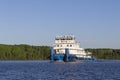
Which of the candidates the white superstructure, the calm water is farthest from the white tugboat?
the calm water

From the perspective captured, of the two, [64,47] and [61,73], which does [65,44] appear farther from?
[61,73]

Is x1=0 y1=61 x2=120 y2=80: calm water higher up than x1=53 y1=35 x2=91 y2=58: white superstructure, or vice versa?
x1=53 y1=35 x2=91 y2=58: white superstructure

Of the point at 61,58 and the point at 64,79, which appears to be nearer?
the point at 64,79

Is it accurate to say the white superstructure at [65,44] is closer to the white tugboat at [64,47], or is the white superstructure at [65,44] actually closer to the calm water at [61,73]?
the white tugboat at [64,47]

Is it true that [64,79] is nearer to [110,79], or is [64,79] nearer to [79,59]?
[110,79]

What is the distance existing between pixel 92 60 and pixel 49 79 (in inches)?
4950

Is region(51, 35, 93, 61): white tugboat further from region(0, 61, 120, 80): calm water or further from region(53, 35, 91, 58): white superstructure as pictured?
region(0, 61, 120, 80): calm water

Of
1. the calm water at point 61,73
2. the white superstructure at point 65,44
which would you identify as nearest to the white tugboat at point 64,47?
the white superstructure at point 65,44

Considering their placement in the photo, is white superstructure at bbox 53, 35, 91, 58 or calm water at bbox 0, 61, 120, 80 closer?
calm water at bbox 0, 61, 120, 80

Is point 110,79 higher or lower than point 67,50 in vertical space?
lower

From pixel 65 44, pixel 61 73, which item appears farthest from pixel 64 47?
pixel 61 73

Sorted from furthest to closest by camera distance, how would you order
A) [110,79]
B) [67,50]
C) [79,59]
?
[79,59], [67,50], [110,79]

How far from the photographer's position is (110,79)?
6562cm

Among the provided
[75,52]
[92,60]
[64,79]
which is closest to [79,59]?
[75,52]
